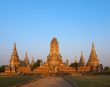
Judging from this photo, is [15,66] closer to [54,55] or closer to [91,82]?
[54,55]

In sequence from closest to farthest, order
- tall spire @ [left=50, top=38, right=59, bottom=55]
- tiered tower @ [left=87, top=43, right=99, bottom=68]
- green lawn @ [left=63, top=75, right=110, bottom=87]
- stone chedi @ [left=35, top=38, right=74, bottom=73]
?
green lawn @ [left=63, top=75, right=110, bottom=87] < stone chedi @ [left=35, top=38, right=74, bottom=73] < tiered tower @ [left=87, top=43, right=99, bottom=68] < tall spire @ [left=50, top=38, right=59, bottom=55]

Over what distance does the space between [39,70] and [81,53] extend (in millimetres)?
28315

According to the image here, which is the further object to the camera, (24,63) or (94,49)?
(24,63)

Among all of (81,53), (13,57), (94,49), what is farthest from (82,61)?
(13,57)

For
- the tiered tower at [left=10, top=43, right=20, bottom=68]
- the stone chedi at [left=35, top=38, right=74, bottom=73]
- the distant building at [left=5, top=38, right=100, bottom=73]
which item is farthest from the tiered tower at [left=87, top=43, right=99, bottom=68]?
the tiered tower at [left=10, top=43, right=20, bottom=68]

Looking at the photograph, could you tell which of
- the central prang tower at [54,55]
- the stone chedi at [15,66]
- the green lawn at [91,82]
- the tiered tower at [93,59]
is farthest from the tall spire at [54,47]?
the green lawn at [91,82]

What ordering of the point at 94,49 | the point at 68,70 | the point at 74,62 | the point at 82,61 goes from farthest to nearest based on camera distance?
1. the point at 74,62
2. the point at 82,61
3. the point at 94,49
4. the point at 68,70

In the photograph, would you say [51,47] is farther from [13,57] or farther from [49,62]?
[13,57]

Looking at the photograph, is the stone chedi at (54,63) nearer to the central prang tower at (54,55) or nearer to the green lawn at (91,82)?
the central prang tower at (54,55)

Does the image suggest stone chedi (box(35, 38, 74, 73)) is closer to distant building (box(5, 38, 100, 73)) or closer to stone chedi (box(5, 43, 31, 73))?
distant building (box(5, 38, 100, 73))

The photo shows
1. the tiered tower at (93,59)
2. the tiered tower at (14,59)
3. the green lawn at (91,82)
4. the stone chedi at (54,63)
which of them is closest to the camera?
the green lawn at (91,82)

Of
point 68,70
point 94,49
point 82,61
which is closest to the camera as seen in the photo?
point 68,70

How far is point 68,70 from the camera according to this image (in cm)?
9725

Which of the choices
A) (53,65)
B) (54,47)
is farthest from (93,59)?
(54,47)
